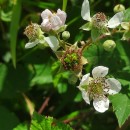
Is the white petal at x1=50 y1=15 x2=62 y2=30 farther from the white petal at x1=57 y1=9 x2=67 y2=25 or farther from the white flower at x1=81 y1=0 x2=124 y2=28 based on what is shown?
the white flower at x1=81 y1=0 x2=124 y2=28

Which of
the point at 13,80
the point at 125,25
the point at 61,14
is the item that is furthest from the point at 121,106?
the point at 13,80

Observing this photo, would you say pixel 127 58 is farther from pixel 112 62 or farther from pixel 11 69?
pixel 11 69

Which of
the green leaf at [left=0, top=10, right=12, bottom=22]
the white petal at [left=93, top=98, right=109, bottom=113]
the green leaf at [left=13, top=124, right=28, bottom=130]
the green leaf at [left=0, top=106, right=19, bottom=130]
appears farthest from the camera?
the green leaf at [left=0, top=10, right=12, bottom=22]

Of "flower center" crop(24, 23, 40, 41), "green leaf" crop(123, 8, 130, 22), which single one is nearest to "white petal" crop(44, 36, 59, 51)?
"flower center" crop(24, 23, 40, 41)

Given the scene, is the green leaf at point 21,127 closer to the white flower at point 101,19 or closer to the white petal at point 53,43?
the white petal at point 53,43

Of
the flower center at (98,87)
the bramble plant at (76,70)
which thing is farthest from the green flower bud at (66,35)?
the flower center at (98,87)

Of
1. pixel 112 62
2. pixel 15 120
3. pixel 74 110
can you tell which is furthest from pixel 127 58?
pixel 15 120

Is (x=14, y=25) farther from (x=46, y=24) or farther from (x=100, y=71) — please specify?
(x=100, y=71)
